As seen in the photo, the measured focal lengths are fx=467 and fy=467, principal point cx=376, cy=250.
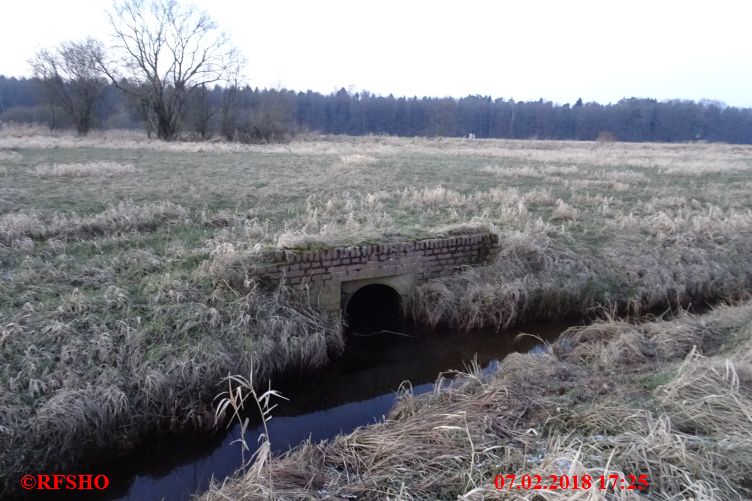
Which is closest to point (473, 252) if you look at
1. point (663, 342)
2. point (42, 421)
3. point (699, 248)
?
point (663, 342)

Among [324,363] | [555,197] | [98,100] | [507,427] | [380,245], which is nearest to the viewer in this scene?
[507,427]

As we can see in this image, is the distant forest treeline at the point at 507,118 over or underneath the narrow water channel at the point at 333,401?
over

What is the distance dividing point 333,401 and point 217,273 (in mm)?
2268

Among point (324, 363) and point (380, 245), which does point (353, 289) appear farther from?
point (324, 363)

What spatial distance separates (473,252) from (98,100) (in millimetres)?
41736

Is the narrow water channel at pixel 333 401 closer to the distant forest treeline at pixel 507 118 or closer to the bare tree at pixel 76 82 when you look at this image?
the bare tree at pixel 76 82

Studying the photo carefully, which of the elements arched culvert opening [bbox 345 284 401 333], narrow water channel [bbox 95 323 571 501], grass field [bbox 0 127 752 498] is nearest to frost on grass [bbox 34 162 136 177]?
grass field [bbox 0 127 752 498]

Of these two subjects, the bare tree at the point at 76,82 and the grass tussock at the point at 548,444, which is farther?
the bare tree at the point at 76,82

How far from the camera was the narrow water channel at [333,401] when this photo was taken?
4414mm

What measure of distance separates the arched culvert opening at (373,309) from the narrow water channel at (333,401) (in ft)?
1.35

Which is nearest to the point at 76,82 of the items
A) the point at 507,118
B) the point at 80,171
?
the point at 80,171

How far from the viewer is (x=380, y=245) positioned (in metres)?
7.25
